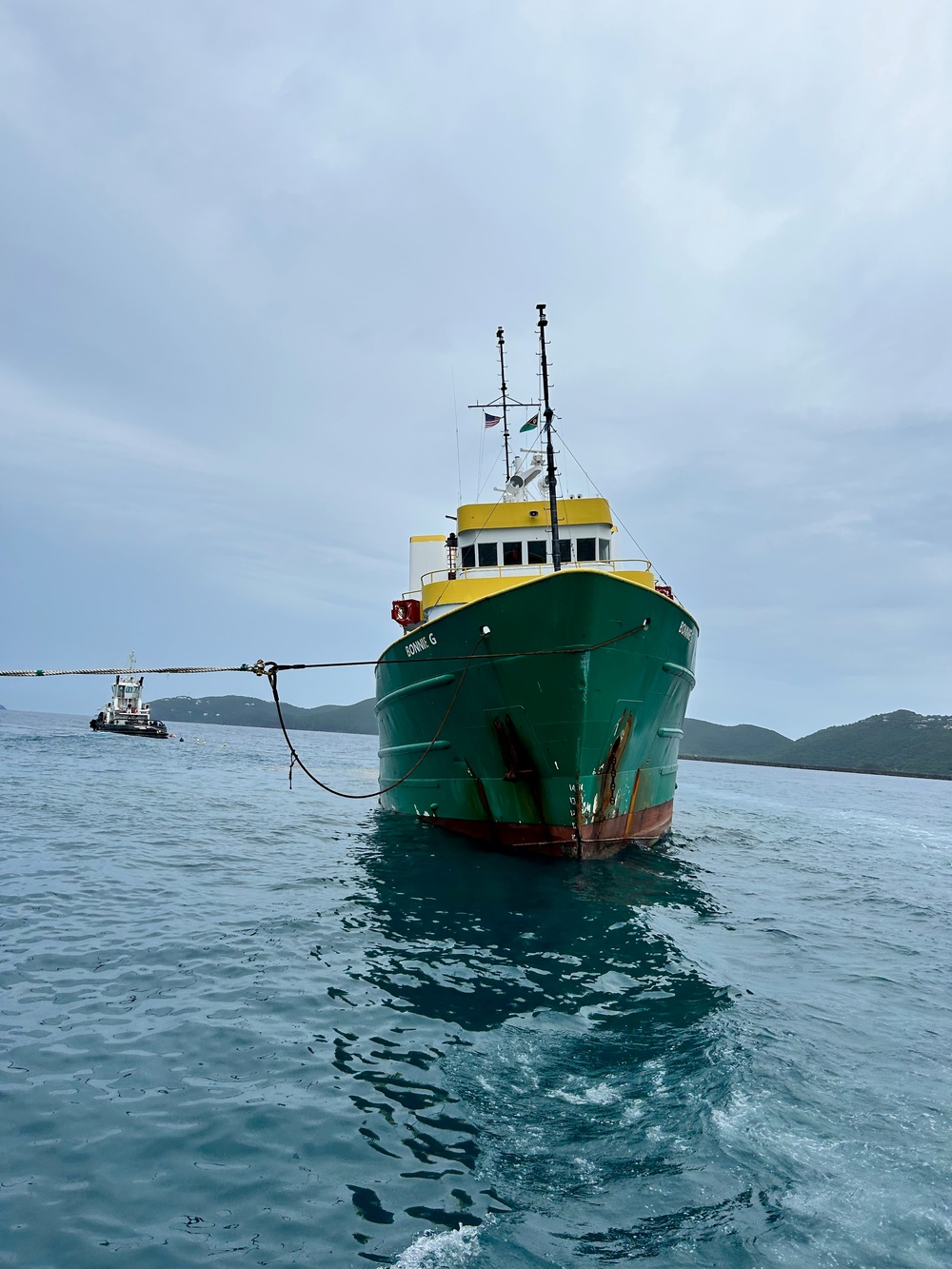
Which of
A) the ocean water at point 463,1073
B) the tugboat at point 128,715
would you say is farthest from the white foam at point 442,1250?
the tugboat at point 128,715

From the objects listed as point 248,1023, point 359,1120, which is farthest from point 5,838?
point 359,1120

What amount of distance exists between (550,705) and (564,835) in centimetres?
235

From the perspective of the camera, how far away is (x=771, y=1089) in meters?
4.76

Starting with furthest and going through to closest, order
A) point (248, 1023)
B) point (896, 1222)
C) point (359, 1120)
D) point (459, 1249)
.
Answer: point (248, 1023), point (359, 1120), point (896, 1222), point (459, 1249)

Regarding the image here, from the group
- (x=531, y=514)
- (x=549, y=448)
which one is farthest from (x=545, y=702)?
(x=531, y=514)

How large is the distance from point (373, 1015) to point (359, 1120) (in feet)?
5.00

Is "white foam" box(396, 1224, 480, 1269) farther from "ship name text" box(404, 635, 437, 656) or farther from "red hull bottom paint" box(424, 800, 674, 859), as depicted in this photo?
"ship name text" box(404, 635, 437, 656)

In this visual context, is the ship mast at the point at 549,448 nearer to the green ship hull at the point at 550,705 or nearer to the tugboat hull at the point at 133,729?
the green ship hull at the point at 550,705

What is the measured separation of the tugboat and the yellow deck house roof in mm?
57516

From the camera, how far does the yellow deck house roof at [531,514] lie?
1648 cm

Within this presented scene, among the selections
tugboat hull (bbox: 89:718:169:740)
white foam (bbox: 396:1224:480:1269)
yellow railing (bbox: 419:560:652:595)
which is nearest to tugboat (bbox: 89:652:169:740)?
tugboat hull (bbox: 89:718:169:740)

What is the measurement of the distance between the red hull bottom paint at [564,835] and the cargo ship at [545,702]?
0.03m

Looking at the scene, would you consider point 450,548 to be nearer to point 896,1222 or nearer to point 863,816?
point 896,1222

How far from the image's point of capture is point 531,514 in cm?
1659
